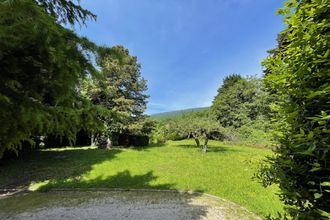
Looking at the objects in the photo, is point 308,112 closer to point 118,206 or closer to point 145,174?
point 118,206

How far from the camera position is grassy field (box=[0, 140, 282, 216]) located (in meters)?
7.89

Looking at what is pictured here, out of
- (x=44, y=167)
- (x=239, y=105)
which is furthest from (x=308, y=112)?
(x=239, y=105)

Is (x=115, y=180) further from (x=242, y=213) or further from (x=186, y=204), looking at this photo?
(x=242, y=213)

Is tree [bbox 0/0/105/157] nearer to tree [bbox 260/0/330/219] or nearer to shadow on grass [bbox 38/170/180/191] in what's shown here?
tree [bbox 260/0/330/219]

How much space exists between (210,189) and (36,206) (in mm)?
4885

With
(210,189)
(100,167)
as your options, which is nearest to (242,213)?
(210,189)

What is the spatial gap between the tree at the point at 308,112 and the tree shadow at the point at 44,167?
31.7ft

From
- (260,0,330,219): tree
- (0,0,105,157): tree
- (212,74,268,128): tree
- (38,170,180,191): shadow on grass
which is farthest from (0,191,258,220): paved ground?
(212,74,268,128): tree

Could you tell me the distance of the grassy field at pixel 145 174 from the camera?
789 cm

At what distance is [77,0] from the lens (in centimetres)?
282

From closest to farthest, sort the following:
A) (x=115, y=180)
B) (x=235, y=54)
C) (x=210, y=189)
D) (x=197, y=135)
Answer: (x=210, y=189), (x=115, y=180), (x=235, y=54), (x=197, y=135)

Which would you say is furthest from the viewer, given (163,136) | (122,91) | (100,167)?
(163,136)

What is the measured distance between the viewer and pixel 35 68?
211 centimetres

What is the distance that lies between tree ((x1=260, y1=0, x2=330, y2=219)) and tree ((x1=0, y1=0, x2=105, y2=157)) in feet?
4.61
